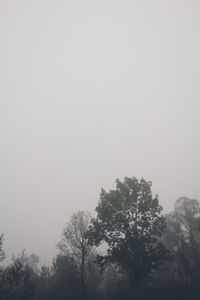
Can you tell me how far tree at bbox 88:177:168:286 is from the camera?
24953mm

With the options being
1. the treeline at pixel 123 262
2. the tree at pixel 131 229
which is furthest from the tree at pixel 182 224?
the tree at pixel 131 229

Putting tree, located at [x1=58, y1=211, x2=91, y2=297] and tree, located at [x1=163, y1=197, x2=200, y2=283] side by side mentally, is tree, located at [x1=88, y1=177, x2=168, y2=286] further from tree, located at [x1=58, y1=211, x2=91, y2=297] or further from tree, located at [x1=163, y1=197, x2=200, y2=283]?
tree, located at [x1=163, y1=197, x2=200, y2=283]

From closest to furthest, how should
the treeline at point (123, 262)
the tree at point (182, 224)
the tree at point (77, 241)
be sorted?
1. the treeline at point (123, 262)
2. the tree at point (77, 241)
3. the tree at point (182, 224)

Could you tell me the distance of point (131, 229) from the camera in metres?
26.5

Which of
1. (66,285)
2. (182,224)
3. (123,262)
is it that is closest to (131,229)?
(123,262)

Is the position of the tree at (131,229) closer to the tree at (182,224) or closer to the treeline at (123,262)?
the treeline at (123,262)

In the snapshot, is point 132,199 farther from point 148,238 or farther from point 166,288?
point 166,288

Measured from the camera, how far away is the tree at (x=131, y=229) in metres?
25.0

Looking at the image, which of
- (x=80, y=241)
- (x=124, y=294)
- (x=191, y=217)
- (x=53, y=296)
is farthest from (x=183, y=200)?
(x=53, y=296)

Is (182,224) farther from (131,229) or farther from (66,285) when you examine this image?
(66,285)

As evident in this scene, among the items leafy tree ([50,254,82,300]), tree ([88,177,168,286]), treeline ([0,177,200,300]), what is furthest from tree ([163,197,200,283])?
leafy tree ([50,254,82,300])

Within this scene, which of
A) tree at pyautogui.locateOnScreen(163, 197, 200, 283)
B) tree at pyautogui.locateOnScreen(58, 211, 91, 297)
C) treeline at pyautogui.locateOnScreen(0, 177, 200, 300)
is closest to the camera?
treeline at pyautogui.locateOnScreen(0, 177, 200, 300)

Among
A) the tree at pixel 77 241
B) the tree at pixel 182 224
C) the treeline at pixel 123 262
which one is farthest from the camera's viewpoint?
the tree at pixel 182 224

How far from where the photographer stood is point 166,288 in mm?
23703
